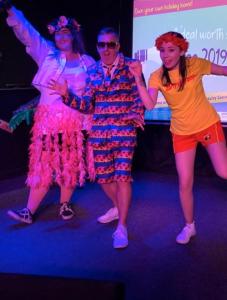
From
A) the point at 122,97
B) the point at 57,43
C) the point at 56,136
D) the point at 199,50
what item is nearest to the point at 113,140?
the point at 122,97

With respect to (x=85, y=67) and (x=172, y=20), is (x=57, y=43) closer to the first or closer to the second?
(x=85, y=67)

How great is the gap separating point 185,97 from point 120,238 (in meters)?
1.12

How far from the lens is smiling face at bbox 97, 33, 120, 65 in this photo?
9.55ft

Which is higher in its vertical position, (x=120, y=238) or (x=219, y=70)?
(x=219, y=70)

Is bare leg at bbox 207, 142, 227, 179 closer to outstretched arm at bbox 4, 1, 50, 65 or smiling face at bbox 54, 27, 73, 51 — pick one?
smiling face at bbox 54, 27, 73, 51

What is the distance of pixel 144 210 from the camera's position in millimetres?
3963

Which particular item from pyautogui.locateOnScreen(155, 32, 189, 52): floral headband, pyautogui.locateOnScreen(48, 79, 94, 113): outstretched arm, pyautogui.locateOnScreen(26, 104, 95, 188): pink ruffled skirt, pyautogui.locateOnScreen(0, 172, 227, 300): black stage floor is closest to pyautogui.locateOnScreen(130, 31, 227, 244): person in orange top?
pyautogui.locateOnScreen(155, 32, 189, 52): floral headband

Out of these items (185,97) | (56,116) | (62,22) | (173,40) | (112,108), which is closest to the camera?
(173,40)

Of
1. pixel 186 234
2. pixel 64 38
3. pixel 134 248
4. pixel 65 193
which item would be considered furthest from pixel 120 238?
pixel 64 38

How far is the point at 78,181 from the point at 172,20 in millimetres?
2391

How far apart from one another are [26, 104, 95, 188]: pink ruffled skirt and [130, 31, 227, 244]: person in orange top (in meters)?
0.83

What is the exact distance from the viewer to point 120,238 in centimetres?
312

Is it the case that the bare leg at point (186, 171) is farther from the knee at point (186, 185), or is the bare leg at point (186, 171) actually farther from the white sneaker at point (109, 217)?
the white sneaker at point (109, 217)

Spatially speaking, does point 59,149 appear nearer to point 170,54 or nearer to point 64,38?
point 64,38
